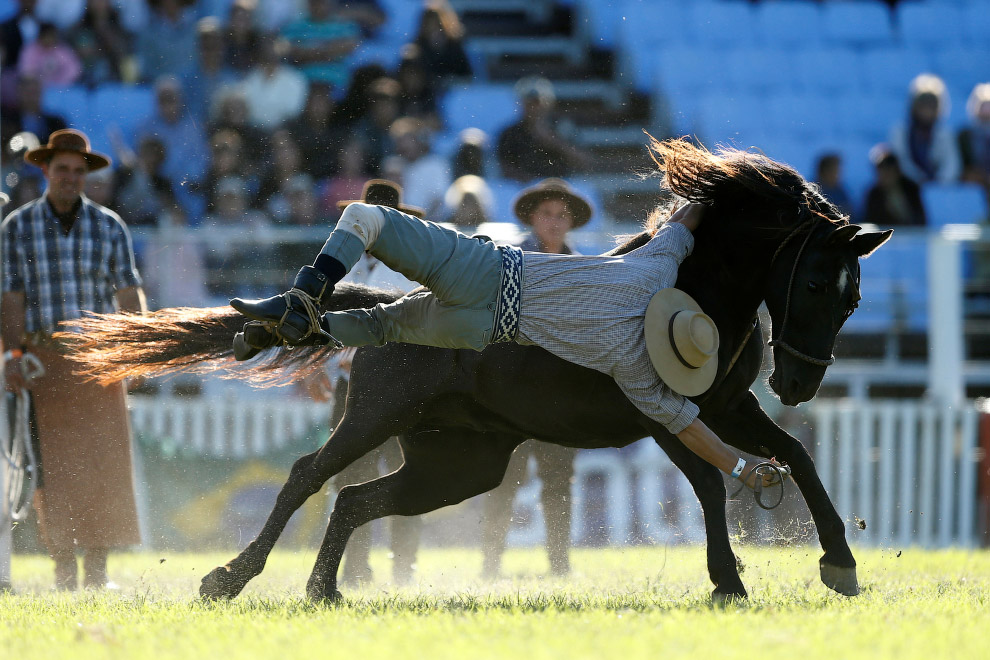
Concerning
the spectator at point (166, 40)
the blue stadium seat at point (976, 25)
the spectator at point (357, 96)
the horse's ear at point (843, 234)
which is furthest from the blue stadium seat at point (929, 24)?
the horse's ear at point (843, 234)

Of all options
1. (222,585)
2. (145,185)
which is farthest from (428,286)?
(145,185)

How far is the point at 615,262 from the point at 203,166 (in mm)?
5133

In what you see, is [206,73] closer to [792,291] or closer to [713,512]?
[792,291]

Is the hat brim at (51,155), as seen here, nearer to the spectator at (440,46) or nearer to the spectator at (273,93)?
the spectator at (273,93)

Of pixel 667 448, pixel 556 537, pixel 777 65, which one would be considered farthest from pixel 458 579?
pixel 777 65

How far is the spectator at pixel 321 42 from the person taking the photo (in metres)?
10.7

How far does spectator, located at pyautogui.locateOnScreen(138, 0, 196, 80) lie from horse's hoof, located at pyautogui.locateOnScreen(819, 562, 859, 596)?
799 centimetres

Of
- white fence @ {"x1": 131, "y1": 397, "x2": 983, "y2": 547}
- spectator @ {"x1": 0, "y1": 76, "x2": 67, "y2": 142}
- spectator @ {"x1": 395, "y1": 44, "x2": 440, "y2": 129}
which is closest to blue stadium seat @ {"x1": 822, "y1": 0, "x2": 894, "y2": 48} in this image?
spectator @ {"x1": 395, "y1": 44, "x2": 440, "y2": 129}

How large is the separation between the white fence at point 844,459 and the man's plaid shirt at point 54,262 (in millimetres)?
1717

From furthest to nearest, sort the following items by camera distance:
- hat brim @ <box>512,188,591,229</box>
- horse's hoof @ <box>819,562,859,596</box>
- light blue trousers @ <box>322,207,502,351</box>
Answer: hat brim @ <box>512,188,591,229</box> → horse's hoof @ <box>819,562,859,596</box> → light blue trousers @ <box>322,207,502,351</box>

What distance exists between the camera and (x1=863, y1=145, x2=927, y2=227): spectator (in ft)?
34.0

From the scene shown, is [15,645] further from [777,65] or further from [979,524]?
[777,65]

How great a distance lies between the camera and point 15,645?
143 inches

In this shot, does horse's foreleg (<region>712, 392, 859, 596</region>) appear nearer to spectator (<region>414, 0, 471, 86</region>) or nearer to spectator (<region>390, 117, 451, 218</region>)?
spectator (<region>390, 117, 451, 218</region>)
